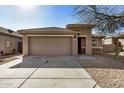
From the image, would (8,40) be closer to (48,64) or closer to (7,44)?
(7,44)

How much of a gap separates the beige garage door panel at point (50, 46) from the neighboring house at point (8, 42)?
131 inches

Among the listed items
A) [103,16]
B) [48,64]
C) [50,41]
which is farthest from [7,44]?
[103,16]

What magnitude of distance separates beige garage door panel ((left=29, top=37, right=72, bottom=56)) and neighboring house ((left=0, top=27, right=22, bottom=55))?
333 cm

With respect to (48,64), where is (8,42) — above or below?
above

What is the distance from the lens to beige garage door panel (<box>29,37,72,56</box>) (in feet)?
64.5

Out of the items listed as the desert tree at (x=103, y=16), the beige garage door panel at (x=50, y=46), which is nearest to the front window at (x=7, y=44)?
the beige garage door panel at (x=50, y=46)

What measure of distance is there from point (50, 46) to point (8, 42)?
6120mm

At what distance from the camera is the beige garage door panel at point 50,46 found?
64.5 feet

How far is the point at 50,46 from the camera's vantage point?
19.8 metres

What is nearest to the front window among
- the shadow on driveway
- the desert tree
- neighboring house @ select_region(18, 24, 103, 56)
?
neighboring house @ select_region(18, 24, 103, 56)

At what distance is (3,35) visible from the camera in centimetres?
2067

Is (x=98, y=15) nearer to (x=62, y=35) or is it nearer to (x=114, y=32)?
(x=114, y=32)
